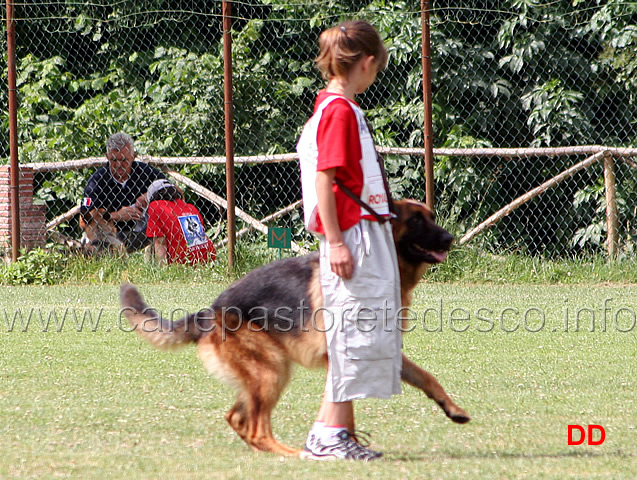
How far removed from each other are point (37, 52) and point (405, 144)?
20.7 ft

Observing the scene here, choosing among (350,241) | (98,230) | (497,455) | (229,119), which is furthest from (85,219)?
(497,455)

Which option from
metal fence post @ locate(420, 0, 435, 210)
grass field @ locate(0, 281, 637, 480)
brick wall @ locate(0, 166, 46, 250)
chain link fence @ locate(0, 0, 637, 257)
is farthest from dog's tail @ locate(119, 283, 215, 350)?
brick wall @ locate(0, 166, 46, 250)

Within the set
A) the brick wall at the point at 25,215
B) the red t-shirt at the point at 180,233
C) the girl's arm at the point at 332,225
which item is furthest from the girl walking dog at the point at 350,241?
the brick wall at the point at 25,215

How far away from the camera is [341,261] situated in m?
3.29

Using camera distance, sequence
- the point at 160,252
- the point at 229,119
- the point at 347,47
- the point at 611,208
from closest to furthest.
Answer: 1. the point at 347,47
2. the point at 229,119
3. the point at 611,208
4. the point at 160,252

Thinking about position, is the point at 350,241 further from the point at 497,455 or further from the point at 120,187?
the point at 120,187

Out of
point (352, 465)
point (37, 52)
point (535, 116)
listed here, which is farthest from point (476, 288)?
point (37, 52)

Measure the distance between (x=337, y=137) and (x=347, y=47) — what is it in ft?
1.22

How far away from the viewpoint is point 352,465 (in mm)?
3281

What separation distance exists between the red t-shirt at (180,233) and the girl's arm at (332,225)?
20.6ft

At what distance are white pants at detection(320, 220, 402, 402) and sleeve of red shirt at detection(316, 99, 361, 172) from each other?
0.86ft

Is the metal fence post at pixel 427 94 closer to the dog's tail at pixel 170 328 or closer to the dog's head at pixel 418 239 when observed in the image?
the dog's head at pixel 418 239

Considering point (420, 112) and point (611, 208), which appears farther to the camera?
point (420, 112)

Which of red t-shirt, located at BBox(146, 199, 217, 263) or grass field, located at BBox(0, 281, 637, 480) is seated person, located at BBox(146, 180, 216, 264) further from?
grass field, located at BBox(0, 281, 637, 480)
